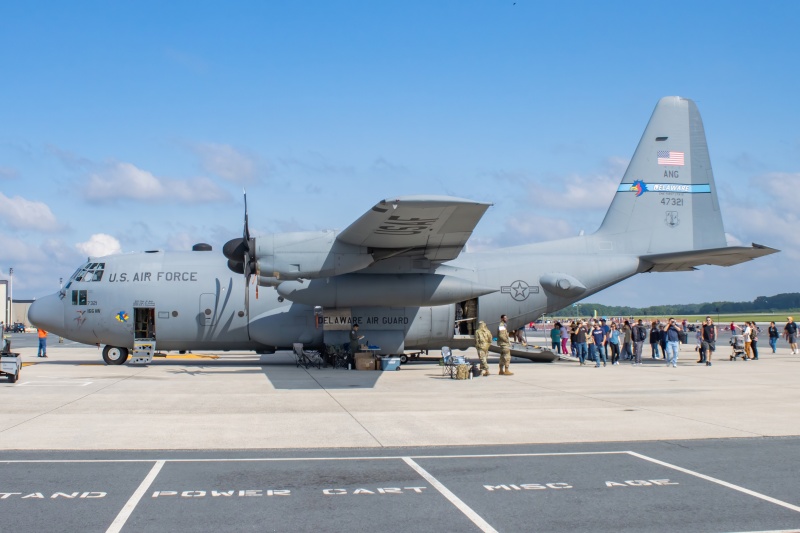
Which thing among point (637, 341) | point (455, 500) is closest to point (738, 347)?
point (637, 341)

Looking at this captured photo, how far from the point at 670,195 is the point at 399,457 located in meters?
19.4

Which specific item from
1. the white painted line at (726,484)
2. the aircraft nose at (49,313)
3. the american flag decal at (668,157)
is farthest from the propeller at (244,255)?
the american flag decal at (668,157)

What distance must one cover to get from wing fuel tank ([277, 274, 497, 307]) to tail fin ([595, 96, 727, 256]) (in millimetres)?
6862

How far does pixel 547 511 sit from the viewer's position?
20.1ft

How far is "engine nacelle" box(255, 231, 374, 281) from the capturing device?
61.2ft

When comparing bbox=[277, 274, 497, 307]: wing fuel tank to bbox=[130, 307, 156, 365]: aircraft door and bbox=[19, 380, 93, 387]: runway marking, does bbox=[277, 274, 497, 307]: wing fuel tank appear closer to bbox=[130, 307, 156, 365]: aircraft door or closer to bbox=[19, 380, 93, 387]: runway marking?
bbox=[130, 307, 156, 365]: aircraft door

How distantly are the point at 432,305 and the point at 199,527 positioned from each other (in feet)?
53.1

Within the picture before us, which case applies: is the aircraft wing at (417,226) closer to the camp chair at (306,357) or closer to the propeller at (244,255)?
the propeller at (244,255)

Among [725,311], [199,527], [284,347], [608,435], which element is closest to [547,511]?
[199,527]

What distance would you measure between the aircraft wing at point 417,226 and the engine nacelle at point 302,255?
387mm

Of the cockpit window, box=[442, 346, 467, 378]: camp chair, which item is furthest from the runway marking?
box=[442, 346, 467, 378]: camp chair

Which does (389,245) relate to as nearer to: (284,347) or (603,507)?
(284,347)

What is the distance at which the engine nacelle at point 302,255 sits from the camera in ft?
61.2

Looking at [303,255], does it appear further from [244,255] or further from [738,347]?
[738,347]
